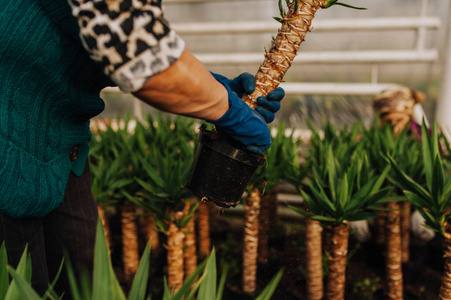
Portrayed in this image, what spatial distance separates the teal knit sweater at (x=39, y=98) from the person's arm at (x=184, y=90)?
11.4 inches

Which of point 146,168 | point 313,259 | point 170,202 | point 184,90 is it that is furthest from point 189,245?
point 184,90

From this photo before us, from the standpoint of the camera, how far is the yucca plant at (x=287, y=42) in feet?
3.49

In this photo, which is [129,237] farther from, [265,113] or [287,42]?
[287,42]

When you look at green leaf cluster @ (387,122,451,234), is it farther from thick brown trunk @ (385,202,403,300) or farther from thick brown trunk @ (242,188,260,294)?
thick brown trunk @ (242,188,260,294)

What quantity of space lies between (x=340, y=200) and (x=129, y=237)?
1.06 m

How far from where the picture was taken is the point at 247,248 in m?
1.70

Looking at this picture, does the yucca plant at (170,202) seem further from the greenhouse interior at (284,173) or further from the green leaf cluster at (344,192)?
the green leaf cluster at (344,192)

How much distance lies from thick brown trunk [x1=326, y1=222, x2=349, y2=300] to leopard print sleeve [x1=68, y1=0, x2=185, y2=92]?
999 mm

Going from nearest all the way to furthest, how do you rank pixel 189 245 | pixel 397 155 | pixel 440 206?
pixel 440 206 → pixel 397 155 → pixel 189 245

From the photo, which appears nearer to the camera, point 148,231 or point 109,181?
point 109,181

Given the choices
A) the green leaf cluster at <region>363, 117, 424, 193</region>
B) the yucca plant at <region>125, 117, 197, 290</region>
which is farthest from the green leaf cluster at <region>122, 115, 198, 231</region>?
the green leaf cluster at <region>363, 117, 424, 193</region>

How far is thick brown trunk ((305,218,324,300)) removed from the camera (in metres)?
1.55

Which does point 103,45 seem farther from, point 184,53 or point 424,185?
point 424,185

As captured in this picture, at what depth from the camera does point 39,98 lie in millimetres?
981
